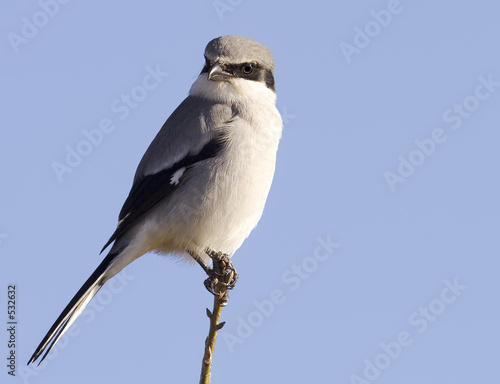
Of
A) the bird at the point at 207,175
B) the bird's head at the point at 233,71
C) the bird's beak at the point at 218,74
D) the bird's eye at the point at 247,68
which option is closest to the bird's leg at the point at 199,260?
the bird at the point at 207,175

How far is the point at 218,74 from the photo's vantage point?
17.5 ft

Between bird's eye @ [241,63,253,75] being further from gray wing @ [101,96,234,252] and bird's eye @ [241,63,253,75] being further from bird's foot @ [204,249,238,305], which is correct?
bird's foot @ [204,249,238,305]

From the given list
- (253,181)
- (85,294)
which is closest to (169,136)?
(253,181)

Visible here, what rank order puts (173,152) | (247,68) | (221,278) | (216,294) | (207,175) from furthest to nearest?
1. (247,68)
2. (173,152)
3. (207,175)
4. (221,278)
5. (216,294)

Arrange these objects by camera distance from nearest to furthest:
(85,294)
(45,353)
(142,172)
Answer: (45,353) < (85,294) < (142,172)

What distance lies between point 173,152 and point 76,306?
127 cm

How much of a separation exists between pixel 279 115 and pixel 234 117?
43 cm

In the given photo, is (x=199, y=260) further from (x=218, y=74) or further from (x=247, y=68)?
(x=247, y=68)

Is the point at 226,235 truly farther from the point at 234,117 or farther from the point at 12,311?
the point at 12,311

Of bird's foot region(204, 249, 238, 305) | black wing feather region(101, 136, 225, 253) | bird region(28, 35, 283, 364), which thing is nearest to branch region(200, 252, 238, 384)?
bird's foot region(204, 249, 238, 305)

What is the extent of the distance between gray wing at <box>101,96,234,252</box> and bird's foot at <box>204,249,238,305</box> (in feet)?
2.75

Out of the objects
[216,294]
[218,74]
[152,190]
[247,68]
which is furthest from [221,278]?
[247,68]

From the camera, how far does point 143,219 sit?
5277 mm

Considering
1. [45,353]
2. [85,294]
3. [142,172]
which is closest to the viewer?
[45,353]
